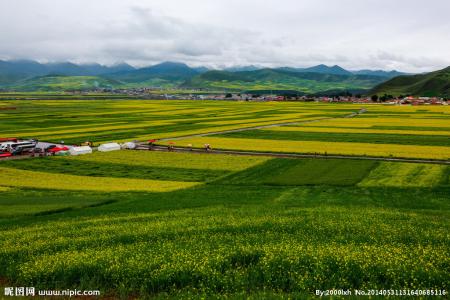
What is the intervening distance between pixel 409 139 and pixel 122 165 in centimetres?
6221

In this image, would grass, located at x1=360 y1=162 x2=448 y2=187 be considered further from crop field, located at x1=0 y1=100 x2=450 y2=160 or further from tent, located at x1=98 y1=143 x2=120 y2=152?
tent, located at x1=98 y1=143 x2=120 y2=152

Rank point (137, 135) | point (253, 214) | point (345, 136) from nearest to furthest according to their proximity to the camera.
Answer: point (253, 214), point (345, 136), point (137, 135)

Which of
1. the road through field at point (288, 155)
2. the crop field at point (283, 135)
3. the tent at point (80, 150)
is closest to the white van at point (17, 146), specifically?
the tent at point (80, 150)

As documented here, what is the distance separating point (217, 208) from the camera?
33.2 meters

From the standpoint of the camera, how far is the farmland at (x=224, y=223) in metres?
15.9

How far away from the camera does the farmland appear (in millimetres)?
15906

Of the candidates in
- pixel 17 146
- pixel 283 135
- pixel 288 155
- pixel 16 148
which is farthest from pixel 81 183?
pixel 283 135

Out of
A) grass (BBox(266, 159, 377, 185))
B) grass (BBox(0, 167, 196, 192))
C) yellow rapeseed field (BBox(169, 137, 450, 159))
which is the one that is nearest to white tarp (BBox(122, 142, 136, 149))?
yellow rapeseed field (BBox(169, 137, 450, 159))

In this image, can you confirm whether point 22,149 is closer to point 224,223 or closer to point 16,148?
point 16,148

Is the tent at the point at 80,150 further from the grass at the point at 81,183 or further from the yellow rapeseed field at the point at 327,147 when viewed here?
the yellow rapeseed field at the point at 327,147

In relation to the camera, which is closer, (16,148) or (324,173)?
(324,173)

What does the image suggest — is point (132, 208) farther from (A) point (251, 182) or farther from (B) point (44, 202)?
(A) point (251, 182)

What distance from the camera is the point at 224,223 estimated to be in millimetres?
25516

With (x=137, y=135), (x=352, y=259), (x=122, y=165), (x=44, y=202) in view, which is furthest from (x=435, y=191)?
(x=137, y=135)
